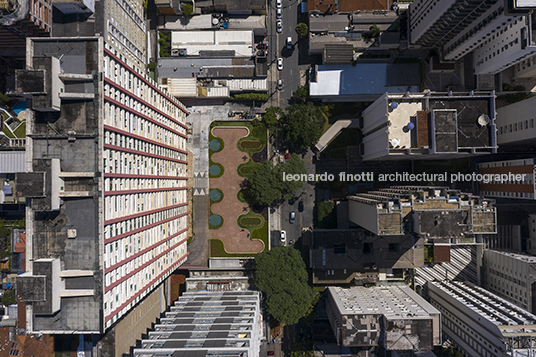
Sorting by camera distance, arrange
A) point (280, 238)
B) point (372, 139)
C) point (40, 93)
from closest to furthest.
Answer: point (40, 93), point (372, 139), point (280, 238)

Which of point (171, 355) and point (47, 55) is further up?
point (47, 55)

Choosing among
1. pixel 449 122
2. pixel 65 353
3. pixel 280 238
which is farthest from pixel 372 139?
pixel 65 353

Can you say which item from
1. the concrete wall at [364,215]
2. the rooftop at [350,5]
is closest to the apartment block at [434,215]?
the concrete wall at [364,215]

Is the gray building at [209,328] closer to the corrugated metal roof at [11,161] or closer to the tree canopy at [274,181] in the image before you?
the tree canopy at [274,181]

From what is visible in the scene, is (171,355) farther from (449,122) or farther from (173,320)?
(449,122)

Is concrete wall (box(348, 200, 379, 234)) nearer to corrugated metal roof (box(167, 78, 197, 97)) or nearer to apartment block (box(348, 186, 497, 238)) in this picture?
apartment block (box(348, 186, 497, 238))

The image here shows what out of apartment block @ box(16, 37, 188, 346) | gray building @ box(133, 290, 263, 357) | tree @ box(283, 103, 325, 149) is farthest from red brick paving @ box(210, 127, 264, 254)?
apartment block @ box(16, 37, 188, 346)
